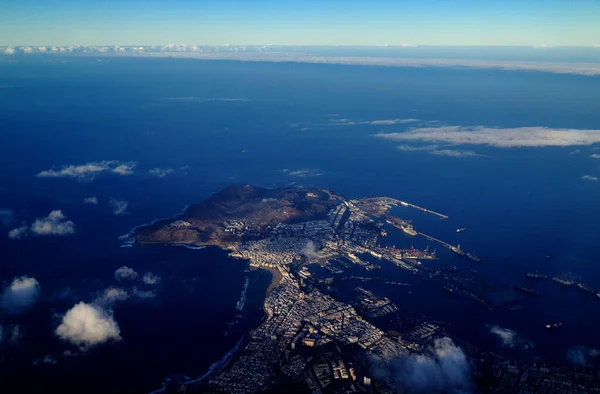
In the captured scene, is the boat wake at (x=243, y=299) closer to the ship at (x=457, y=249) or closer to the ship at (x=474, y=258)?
the ship at (x=457, y=249)

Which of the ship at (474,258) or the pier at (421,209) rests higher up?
the ship at (474,258)

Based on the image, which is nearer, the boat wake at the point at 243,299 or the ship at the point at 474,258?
the boat wake at the point at 243,299

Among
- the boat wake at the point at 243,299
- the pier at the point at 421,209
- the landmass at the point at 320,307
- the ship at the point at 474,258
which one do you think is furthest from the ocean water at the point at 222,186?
the landmass at the point at 320,307

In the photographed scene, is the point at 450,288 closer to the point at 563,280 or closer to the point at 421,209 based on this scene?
the point at 563,280

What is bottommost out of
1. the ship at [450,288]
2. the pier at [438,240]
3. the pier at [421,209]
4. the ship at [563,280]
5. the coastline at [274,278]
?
the pier at [421,209]

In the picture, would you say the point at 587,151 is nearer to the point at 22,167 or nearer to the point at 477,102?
the point at 477,102

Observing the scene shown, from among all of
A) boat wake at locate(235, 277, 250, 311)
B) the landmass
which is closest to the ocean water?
boat wake at locate(235, 277, 250, 311)

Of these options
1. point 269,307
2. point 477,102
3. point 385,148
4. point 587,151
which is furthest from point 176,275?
point 477,102
